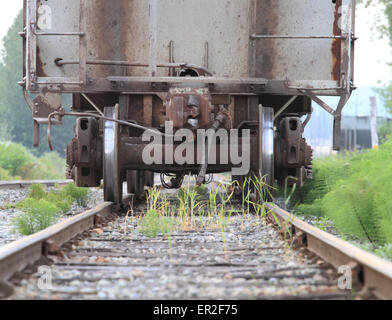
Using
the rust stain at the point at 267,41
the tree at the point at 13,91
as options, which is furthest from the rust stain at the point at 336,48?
the tree at the point at 13,91

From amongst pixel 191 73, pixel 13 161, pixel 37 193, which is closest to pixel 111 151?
pixel 191 73

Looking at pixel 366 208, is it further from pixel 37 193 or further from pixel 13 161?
pixel 13 161

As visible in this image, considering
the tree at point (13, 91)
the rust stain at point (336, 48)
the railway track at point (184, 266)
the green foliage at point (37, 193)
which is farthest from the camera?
the tree at point (13, 91)

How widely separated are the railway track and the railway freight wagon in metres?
1.26

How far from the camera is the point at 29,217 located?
3756 millimetres

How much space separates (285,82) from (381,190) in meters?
1.48

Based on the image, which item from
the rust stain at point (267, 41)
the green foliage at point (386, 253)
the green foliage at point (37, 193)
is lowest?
the green foliage at point (37, 193)

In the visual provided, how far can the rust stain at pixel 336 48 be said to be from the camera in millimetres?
4539

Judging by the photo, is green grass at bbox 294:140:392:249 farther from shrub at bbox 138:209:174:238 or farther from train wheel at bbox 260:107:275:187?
shrub at bbox 138:209:174:238

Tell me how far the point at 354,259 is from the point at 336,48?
3.18 meters

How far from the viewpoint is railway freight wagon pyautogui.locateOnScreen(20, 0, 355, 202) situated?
4.43 metres

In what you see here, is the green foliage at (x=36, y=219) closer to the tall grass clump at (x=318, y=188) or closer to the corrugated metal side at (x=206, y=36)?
the corrugated metal side at (x=206, y=36)

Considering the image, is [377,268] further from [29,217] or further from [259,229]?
[29,217]
